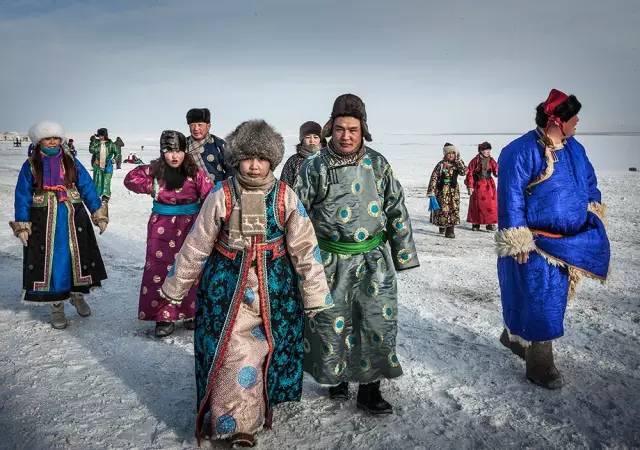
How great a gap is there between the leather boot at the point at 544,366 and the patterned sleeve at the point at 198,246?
2519 mm

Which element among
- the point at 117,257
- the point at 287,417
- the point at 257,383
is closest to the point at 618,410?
the point at 287,417

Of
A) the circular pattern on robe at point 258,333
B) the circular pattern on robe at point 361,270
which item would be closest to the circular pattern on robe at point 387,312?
the circular pattern on robe at point 361,270

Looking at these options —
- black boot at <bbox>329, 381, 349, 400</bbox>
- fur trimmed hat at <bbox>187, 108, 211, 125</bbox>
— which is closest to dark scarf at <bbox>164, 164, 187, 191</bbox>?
fur trimmed hat at <bbox>187, 108, 211, 125</bbox>

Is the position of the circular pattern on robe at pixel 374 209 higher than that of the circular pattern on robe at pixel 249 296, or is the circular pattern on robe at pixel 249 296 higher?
the circular pattern on robe at pixel 374 209

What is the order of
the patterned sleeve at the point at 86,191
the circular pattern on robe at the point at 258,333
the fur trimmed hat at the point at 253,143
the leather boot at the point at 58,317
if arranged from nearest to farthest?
the fur trimmed hat at the point at 253,143 < the circular pattern on robe at the point at 258,333 < the leather boot at the point at 58,317 < the patterned sleeve at the point at 86,191

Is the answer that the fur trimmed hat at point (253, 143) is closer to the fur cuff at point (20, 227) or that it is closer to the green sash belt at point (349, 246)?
the green sash belt at point (349, 246)

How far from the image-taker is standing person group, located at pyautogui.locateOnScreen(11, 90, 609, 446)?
2.64 metres

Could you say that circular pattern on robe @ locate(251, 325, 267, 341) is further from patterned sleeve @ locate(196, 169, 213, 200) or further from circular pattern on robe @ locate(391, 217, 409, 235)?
patterned sleeve @ locate(196, 169, 213, 200)

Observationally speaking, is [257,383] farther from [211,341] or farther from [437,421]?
[437,421]

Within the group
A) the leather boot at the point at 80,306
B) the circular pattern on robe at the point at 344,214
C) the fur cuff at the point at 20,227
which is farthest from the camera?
the leather boot at the point at 80,306

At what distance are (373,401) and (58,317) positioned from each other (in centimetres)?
330

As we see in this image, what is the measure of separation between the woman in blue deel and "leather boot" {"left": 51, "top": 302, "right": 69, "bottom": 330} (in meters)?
4.12

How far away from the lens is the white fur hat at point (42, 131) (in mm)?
4457

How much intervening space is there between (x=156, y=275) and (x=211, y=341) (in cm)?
203
